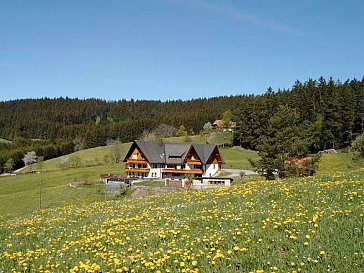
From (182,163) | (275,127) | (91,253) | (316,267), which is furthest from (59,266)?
(182,163)

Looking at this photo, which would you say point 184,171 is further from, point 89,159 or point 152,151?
point 89,159

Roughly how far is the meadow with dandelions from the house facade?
220 ft

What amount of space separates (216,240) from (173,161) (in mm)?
73379

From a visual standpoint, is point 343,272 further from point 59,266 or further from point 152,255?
point 59,266

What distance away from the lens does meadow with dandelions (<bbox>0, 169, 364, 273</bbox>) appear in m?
8.07

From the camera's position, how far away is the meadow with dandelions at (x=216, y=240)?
26.5ft

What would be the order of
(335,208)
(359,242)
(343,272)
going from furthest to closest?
1. (335,208)
2. (359,242)
3. (343,272)

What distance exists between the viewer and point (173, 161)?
272 feet

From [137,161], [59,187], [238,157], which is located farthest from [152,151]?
[238,157]

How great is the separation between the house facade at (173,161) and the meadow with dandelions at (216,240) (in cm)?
6709

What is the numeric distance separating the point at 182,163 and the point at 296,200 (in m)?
68.0

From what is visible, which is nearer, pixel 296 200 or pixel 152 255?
pixel 152 255

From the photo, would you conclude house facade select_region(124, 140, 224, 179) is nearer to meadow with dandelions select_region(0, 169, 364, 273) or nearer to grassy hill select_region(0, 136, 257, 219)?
grassy hill select_region(0, 136, 257, 219)

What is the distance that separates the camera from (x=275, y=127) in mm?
42344
